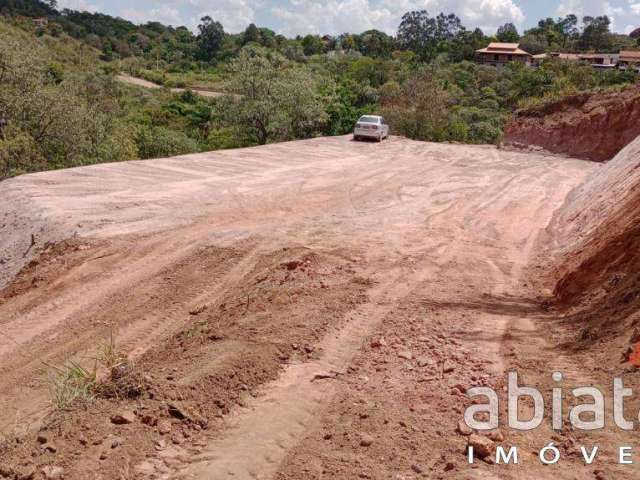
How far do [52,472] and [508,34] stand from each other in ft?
371

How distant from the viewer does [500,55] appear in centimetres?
8650

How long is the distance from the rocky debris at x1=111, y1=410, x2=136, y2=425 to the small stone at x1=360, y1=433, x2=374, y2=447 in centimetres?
178

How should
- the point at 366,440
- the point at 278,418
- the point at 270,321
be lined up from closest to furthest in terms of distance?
Answer: the point at 366,440 → the point at 278,418 → the point at 270,321

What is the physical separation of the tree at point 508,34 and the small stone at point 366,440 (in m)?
109

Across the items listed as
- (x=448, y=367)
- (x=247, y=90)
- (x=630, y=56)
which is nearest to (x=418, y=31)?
(x=630, y=56)

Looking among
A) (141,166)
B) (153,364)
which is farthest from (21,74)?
(153,364)

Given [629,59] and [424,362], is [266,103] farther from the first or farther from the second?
[629,59]

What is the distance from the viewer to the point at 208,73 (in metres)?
83.6

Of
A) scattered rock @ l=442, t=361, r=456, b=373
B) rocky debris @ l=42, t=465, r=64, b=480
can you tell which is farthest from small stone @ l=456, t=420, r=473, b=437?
rocky debris @ l=42, t=465, r=64, b=480

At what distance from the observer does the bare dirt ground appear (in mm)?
3973

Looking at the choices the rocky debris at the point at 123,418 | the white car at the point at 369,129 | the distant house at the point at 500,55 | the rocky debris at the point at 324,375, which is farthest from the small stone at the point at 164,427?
the distant house at the point at 500,55

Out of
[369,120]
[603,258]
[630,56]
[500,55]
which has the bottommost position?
[603,258]

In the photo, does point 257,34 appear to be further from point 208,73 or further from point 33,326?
point 33,326

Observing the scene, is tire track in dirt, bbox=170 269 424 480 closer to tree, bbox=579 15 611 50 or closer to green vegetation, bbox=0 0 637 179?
green vegetation, bbox=0 0 637 179
